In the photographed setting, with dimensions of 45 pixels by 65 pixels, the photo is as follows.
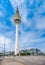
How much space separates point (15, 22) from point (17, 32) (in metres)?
8.97

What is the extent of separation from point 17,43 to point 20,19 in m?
20.9

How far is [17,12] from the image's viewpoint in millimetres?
91500

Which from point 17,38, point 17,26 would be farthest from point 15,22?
point 17,38

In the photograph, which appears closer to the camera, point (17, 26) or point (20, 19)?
point (17, 26)

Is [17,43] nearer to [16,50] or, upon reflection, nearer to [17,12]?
[16,50]

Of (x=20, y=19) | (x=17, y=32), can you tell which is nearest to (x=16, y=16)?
(x=20, y=19)

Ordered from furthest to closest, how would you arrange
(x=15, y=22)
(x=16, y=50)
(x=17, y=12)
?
(x=17, y=12) < (x=15, y=22) < (x=16, y=50)

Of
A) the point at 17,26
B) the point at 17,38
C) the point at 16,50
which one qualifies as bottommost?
the point at 16,50

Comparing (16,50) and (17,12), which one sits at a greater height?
(17,12)

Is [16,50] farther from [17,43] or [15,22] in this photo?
[15,22]

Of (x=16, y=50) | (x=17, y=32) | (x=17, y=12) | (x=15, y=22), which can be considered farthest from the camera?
(x=17, y=12)

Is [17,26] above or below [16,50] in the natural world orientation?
above

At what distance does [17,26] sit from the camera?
82875 millimetres

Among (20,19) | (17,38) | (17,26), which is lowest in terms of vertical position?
(17,38)
